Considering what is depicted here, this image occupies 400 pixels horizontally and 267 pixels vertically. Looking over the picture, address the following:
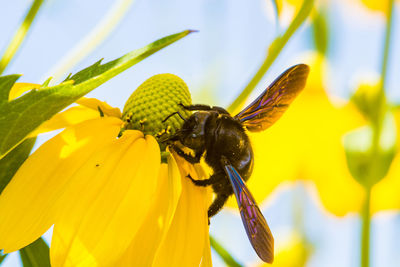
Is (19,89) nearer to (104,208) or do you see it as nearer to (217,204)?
(104,208)

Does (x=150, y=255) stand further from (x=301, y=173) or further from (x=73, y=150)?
(x=301, y=173)

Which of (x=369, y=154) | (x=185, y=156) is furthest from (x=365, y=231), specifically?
(x=185, y=156)

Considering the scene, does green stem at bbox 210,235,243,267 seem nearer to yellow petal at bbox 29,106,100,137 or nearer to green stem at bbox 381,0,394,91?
yellow petal at bbox 29,106,100,137

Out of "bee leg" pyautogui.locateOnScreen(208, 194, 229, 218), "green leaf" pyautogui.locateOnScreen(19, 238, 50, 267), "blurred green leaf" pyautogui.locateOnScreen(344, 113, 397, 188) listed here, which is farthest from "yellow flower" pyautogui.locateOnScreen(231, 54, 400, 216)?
"green leaf" pyautogui.locateOnScreen(19, 238, 50, 267)

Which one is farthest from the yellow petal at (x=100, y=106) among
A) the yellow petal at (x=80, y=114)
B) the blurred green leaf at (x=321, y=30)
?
the blurred green leaf at (x=321, y=30)

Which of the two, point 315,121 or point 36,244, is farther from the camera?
point 315,121

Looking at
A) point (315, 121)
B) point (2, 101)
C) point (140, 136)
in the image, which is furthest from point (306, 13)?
point (315, 121)
